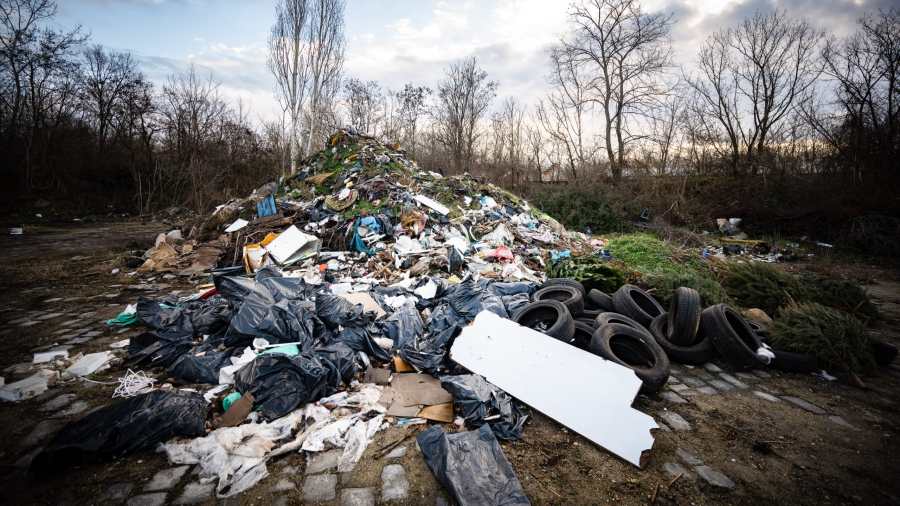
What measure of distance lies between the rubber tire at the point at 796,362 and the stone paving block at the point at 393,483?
11.9 ft

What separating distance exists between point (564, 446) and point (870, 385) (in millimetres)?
3106

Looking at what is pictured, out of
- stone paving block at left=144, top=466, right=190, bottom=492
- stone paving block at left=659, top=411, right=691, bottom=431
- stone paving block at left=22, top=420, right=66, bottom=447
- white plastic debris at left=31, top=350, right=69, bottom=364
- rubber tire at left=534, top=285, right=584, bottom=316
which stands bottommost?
stone paving block at left=659, top=411, right=691, bottom=431

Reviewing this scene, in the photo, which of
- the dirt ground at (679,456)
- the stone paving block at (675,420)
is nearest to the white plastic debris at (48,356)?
the dirt ground at (679,456)

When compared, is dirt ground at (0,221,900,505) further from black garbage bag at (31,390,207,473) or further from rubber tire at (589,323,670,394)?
rubber tire at (589,323,670,394)

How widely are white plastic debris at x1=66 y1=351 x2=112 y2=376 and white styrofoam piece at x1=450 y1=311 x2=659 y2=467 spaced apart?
302cm

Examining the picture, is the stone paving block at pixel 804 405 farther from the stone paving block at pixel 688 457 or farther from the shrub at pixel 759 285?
the shrub at pixel 759 285

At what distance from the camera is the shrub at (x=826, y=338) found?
307 centimetres

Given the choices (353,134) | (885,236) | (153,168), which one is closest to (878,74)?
(885,236)

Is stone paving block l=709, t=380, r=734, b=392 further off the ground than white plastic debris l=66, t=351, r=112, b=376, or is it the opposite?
white plastic debris l=66, t=351, r=112, b=376

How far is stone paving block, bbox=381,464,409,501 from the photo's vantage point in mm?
1692

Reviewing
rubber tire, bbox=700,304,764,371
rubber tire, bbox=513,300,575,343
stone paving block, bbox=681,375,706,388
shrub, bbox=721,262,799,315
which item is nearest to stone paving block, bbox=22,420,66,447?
rubber tire, bbox=513,300,575,343

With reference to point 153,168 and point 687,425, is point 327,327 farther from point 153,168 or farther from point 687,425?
point 153,168

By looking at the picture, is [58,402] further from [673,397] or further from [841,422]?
[841,422]

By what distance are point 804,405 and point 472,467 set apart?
2824mm
